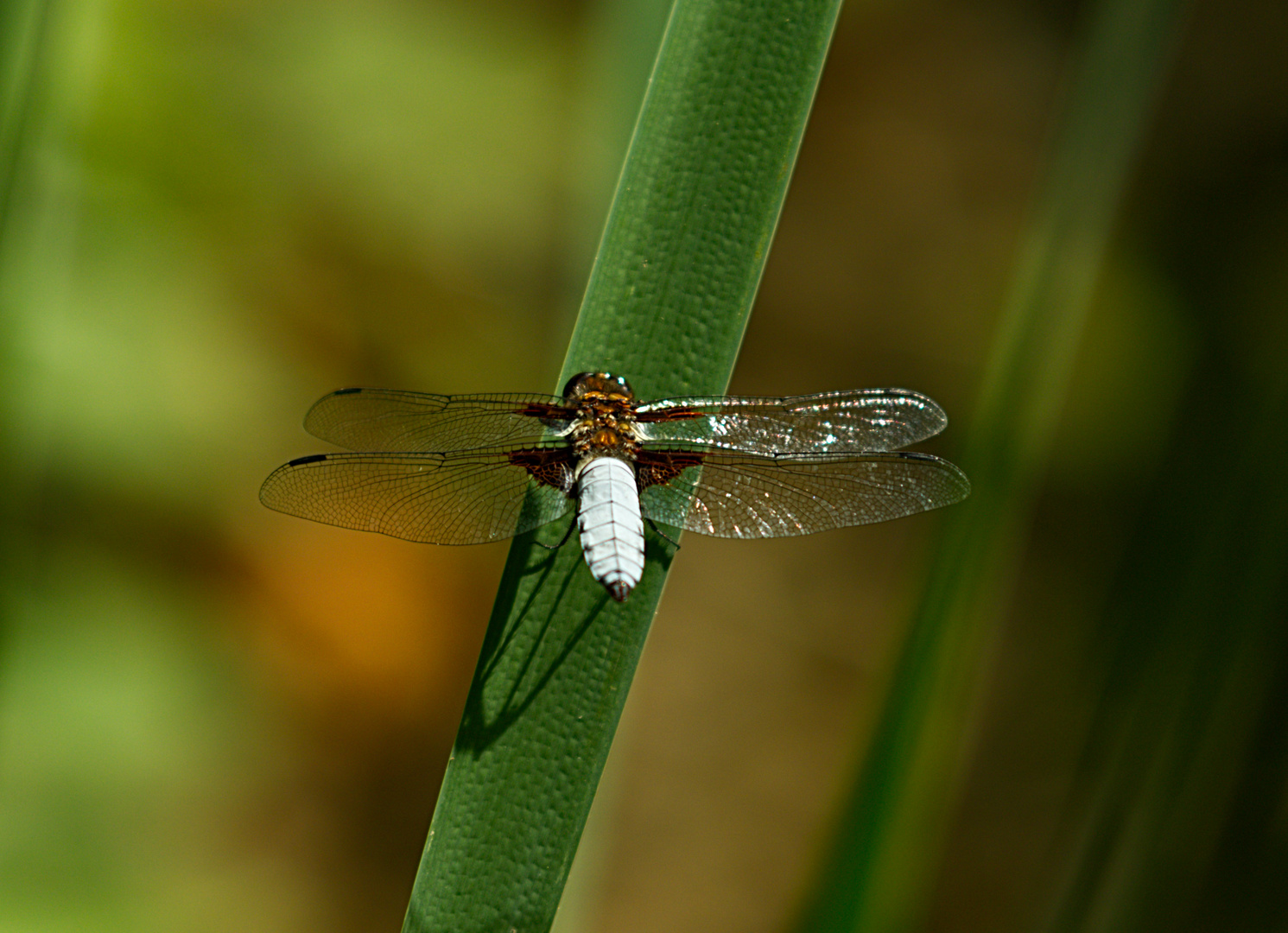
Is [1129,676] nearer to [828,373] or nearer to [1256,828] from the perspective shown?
[1256,828]

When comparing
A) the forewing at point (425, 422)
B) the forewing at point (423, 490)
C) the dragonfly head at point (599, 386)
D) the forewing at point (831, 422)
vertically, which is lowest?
the forewing at point (423, 490)

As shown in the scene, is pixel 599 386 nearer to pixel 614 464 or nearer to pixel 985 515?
pixel 614 464

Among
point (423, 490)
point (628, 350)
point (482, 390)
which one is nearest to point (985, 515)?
→ point (628, 350)

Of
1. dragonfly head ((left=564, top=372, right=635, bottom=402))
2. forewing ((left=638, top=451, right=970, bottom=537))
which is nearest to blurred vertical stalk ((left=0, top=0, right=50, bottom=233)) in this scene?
dragonfly head ((left=564, top=372, right=635, bottom=402))

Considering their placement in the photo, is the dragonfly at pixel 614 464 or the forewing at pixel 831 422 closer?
the dragonfly at pixel 614 464

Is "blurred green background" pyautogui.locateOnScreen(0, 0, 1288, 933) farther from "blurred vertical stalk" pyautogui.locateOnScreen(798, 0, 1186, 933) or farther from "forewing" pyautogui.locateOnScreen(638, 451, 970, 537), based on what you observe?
"forewing" pyautogui.locateOnScreen(638, 451, 970, 537)

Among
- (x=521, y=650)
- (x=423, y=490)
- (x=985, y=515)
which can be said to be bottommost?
(x=521, y=650)

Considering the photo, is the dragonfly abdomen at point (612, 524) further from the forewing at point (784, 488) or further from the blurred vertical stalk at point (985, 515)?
the blurred vertical stalk at point (985, 515)

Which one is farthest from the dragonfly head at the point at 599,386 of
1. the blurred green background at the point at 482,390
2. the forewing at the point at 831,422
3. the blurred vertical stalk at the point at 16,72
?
the blurred vertical stalk at the point at 16,72
